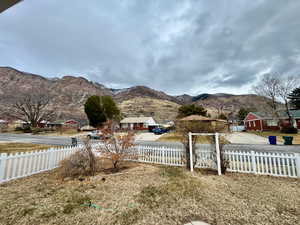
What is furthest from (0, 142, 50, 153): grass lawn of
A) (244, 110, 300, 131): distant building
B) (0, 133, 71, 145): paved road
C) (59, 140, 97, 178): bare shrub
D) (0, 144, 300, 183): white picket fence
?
(244, 110, 300, 131): distant building

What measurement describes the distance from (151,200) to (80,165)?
3154 mm

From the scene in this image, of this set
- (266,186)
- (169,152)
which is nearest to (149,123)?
(169,152)

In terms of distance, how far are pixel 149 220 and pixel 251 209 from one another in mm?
2169

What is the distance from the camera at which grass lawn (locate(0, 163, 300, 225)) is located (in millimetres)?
2625

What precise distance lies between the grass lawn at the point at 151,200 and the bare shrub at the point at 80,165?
0.45m

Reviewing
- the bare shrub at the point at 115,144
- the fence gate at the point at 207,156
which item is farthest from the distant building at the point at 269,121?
the bare shrub at the point at 115,144

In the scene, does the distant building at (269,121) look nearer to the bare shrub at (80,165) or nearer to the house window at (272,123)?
the house window at (272,123)

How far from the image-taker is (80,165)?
16.6ft

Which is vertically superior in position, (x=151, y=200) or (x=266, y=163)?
(x=266, y=163)

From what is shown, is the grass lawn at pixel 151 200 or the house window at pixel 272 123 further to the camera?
the house window at pixel 272 123

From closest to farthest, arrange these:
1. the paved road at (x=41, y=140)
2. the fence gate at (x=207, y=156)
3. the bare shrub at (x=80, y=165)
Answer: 1. the bare shrub at (x=80, y=165)
2. the fence gate at (x=207, y=156)
3. the paved road at (x=41, y=140)

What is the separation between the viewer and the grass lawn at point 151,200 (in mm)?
2625

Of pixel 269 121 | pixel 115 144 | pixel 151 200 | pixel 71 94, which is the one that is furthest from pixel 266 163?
pixel 71 94

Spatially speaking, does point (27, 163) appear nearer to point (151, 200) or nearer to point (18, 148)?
point (151, 200)
